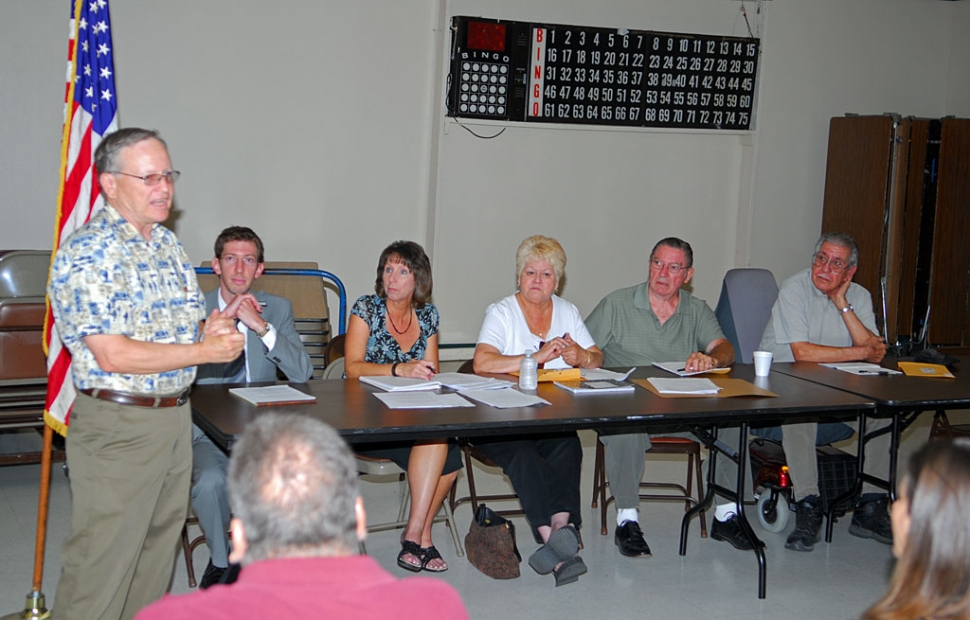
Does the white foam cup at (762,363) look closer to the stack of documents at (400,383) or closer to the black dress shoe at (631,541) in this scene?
the black dress shoe at (631,541)

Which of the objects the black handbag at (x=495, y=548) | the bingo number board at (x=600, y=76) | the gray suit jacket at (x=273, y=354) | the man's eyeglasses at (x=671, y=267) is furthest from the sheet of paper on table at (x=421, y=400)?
the bingo number board at (x=600, y=76)

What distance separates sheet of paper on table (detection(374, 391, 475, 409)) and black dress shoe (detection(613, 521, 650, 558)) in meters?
1.07

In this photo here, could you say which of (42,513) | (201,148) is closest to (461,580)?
(42,513)

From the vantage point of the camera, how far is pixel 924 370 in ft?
13.9

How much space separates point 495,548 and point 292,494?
245 cm

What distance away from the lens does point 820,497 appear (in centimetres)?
434

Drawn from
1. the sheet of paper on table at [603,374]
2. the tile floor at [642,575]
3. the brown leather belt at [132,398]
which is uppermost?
the brown leather belt at [132,398]

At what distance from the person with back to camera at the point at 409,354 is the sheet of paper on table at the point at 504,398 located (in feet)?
0.91

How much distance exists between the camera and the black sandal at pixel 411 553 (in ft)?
12.1

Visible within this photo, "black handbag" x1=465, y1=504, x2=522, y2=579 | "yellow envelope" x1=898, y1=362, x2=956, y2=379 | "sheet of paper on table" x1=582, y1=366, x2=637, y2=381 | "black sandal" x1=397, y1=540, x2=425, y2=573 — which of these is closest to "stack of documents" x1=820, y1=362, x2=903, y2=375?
"yellow envelope" x1=898, y1=362, x2=956, y2=379

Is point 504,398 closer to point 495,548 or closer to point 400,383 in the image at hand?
point 400,383

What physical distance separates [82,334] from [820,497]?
3202 mm

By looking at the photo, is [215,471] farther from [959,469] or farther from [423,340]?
[959,469]

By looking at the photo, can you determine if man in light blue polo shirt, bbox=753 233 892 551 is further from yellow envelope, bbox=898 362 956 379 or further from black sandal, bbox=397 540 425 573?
black sandal, bbox=397 540 425 573
